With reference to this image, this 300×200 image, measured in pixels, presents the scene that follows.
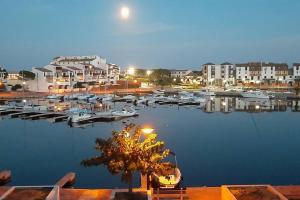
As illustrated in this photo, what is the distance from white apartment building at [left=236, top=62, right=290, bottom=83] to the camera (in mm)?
122938

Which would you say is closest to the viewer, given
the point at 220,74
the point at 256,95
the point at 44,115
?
the point at 44,115

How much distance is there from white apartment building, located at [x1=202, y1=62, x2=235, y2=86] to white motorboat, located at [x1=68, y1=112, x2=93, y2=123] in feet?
288

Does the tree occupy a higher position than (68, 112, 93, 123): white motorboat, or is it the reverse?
the tree

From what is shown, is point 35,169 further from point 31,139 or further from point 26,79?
point 26,79

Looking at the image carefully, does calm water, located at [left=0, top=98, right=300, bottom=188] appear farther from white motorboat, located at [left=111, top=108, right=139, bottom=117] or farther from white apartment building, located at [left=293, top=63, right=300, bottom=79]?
white apartment building, located at [left=293, top=63, right=300, bottom=79]

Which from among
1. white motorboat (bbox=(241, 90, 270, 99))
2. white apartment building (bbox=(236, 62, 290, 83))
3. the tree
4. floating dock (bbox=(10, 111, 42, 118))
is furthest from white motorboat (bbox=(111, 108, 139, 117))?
white apartment building (bbox=(236, 62, 290, 83))

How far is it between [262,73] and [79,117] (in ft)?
310

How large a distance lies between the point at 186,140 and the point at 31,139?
13.3m

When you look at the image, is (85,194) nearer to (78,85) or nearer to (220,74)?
(78,85)

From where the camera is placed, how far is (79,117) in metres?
40.5

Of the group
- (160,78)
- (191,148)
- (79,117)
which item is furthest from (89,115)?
(160,78)

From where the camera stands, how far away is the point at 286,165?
2317 centimetres

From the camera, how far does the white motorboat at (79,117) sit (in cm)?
4007

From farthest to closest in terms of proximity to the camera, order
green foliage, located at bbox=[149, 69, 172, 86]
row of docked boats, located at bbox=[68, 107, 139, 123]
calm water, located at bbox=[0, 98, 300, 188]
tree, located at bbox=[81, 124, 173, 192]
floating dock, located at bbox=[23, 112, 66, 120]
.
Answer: green foliage, located at bbox=[149, 69, 172, 86]
floating dock, located at bbox=[23, 112, 66, 120]
row of docked boats, located at bbox=[68, 107, 139, 123]
calm water, located at bbox=[0, 98, 300, 188]
tree, located at bbox=[81, 124, 173, 192]
